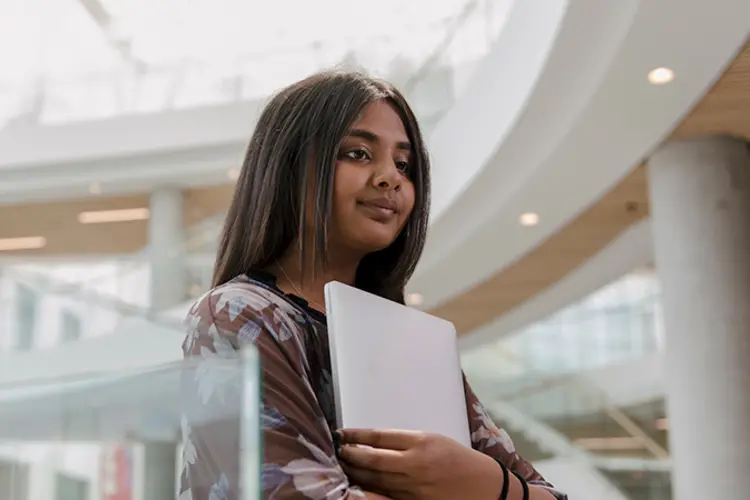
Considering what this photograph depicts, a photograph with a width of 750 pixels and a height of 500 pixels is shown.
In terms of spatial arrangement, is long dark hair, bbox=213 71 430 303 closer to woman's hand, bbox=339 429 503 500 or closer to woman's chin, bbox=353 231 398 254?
woman's chin, bbox=353 231 398 254

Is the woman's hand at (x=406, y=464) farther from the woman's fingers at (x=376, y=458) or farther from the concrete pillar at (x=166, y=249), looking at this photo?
the concrete pillar at (x=166, y=249)

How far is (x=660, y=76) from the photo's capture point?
5.01 m

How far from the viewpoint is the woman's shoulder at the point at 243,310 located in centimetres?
108

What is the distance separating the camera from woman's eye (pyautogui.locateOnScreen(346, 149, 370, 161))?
126 centimetres

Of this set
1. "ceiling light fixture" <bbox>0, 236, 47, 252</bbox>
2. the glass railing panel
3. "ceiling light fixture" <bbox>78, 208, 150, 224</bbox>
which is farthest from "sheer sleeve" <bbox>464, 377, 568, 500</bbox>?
"ceiling light fixture" <bbox>0, 236, 47, 252</bbox>

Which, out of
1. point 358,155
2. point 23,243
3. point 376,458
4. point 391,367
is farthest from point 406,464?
point 23,243

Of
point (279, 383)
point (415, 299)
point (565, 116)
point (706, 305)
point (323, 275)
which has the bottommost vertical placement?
point (279, 383)

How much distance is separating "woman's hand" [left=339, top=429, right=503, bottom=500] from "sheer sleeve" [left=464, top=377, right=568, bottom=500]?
0.23 meters

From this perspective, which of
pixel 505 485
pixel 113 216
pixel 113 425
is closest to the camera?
pixel 113 425

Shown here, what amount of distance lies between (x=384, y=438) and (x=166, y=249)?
1160 cm

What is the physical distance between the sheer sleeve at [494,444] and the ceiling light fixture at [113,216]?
13805 mm

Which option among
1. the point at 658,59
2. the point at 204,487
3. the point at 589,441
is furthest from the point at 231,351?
the point at 589,441

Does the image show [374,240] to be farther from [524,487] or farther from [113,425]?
[113,425]

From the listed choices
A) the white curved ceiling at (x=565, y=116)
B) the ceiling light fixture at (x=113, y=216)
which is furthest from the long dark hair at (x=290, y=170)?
the ceiling light fixture at (x=113, y=216)
